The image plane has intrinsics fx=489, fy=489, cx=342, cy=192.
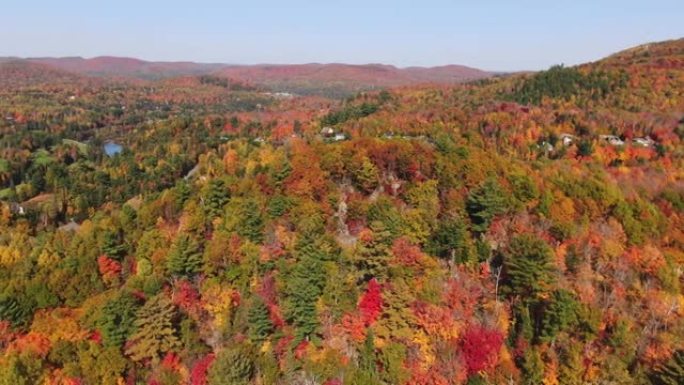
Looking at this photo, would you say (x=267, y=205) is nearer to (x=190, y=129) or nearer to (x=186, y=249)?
(x=186, y=249)

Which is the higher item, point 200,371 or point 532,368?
point 532,368

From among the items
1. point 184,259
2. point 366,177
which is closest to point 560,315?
point 366,177

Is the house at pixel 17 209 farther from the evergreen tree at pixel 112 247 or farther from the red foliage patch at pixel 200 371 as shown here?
the red foliage patch at pixel 200 371

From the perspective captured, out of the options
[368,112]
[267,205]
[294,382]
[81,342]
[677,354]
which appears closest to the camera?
[677,354]

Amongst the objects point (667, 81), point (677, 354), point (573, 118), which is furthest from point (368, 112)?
point (677, 354)

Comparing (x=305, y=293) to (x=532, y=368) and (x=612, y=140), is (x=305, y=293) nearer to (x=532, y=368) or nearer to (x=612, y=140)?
(x=532, y=368)

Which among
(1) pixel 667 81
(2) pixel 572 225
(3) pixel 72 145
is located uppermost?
(1) pixel 667 81
